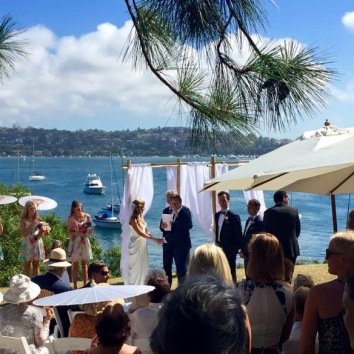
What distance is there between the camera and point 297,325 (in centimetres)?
354

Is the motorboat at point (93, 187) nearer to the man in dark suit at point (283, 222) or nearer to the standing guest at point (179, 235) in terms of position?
the standing guest at point (179, 235)

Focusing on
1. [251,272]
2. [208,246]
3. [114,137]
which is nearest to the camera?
[251,272]

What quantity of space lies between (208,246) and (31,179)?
330 ft

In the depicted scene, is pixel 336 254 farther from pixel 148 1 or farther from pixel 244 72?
pixel 148 1

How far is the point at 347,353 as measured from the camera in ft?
9.45

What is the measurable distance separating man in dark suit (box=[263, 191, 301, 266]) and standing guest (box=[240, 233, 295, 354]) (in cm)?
394

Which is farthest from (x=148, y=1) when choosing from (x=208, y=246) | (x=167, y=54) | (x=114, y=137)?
(x=114, y=137)

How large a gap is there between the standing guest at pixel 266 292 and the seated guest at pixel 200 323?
1.84m

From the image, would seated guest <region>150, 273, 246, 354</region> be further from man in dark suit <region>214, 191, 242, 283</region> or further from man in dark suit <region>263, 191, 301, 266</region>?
man in dark suit <region>214, 191, 242, 283</region>

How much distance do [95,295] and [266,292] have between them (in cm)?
104

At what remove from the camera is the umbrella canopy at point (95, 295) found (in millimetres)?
3715

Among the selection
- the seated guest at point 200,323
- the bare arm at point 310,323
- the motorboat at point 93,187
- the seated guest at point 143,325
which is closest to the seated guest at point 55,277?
the seated guest at point 143,325

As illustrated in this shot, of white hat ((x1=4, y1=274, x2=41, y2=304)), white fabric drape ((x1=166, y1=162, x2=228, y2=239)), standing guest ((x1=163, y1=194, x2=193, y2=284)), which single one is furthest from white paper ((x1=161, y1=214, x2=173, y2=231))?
white hat ((x1=4, y1=274, x2=41, y2=304))

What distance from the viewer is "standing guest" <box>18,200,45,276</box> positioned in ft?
27.1
